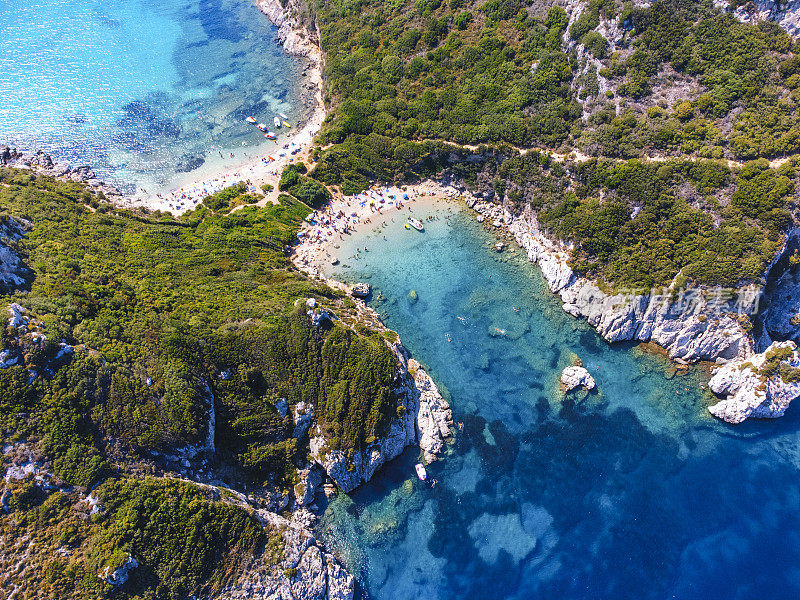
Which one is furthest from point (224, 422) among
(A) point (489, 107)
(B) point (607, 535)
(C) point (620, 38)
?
(C) point (620, 38)

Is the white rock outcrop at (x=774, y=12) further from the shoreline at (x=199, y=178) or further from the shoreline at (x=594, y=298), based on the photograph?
the shoreline at (x=199, y=178)

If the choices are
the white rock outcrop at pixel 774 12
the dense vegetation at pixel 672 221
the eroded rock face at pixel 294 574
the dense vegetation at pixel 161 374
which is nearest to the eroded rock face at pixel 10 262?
the dense vegetation at pixel 161 374

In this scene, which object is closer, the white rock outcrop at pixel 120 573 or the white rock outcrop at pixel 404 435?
the white rock outcrop at pixel 120 573

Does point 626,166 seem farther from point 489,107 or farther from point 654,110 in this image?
point 489,107

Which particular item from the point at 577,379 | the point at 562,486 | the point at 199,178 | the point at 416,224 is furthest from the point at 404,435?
the point at 199,178

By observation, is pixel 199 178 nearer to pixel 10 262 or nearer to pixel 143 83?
pixel 143 83

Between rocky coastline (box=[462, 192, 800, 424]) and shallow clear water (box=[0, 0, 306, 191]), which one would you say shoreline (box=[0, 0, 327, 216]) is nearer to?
shallow clear water (box=[0, 0, 306, 191])

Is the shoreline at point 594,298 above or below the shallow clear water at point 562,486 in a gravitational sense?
above
